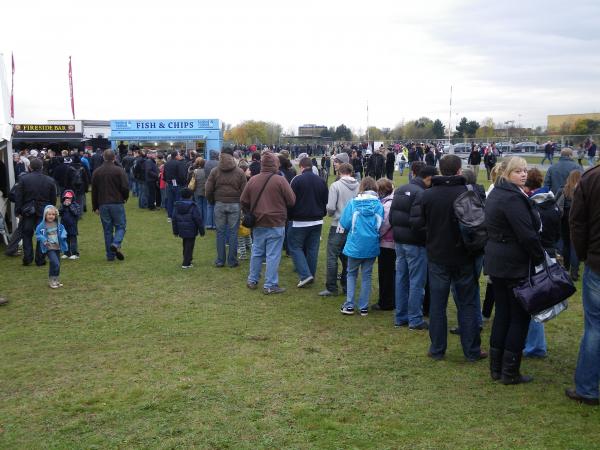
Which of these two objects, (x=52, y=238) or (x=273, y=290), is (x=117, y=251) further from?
(x=273, y=290)

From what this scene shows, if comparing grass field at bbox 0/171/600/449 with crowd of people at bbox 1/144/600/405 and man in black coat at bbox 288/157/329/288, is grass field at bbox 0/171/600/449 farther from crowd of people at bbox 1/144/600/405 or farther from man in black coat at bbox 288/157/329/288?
man in black coat at bbox 288/157/329/288

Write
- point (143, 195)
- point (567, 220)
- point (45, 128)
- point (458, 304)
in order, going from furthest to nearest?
point (45, 128) → point (143, 195) → point (567, 220) → point (458, 304)

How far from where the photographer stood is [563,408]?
4.62 meters

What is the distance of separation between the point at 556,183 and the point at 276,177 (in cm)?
482

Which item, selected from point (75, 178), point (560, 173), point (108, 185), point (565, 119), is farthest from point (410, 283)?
point (565, 119)

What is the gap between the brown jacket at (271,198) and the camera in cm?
845

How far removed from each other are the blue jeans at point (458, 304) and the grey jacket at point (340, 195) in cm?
260

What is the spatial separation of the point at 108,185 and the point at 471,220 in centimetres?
720

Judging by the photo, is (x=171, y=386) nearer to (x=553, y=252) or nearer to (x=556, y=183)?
(x=553, y=252)

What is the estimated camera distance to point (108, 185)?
10539 mm

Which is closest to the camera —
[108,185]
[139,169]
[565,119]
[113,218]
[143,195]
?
[108,185]

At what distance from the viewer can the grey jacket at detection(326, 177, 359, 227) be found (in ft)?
26.8

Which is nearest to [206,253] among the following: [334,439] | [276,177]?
[276,177]

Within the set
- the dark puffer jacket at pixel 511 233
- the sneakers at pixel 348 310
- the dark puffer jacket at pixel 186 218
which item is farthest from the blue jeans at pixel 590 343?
the dark puffer jacket at pixel 186 218
